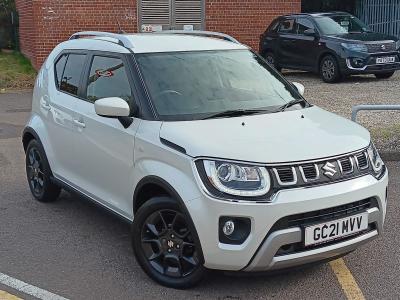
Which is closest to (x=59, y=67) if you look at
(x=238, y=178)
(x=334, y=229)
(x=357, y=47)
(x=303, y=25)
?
(x=238, y=178)

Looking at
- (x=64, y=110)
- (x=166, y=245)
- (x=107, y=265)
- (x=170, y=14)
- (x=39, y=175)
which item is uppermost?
(x=170, y=14)

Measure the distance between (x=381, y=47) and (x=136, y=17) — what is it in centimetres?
672

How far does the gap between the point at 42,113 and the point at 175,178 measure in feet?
8.49

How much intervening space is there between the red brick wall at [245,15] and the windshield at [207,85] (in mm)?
12599

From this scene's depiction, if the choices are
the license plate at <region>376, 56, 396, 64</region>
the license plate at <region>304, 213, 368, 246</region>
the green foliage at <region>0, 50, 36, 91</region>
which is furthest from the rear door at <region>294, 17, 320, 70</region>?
the license plate at <region>304, 213, 368, 246</region>

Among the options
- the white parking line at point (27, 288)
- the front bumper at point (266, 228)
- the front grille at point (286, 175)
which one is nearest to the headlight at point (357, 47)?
the front bumper at point (266, 228)

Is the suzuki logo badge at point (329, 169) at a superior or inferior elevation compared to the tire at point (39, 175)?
superior

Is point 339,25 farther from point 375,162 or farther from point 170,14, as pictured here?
point 375,162

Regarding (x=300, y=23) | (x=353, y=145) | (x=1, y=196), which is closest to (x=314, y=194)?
(x=353, y=145)

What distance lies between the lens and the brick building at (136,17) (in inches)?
642

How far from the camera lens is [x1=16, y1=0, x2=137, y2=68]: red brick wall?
16188 millimetres

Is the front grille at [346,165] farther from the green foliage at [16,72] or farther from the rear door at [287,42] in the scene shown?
the green foliage at [16,72]

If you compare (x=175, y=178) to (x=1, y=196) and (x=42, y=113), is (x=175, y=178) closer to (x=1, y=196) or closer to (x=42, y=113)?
(x=42, y=113)

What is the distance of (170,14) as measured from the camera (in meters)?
17.2
